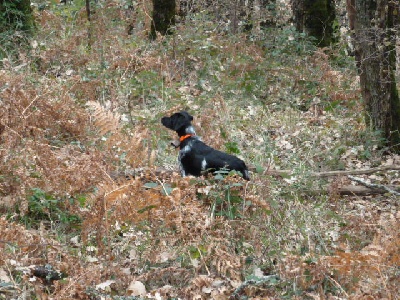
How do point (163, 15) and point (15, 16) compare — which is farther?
point (163, 15)

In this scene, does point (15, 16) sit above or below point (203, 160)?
above

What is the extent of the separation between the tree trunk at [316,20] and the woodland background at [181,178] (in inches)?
71.2

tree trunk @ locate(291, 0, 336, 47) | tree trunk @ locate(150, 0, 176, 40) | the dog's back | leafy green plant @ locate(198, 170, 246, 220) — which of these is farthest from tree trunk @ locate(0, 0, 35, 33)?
leafy green plant @ locate(198, 170, 246, 220)

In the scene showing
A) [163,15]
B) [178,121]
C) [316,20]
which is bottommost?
[178,121]

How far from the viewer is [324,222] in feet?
23.4

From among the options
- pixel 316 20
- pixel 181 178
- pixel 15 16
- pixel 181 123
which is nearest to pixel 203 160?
pixel 181 123

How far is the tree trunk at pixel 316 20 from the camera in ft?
53.9

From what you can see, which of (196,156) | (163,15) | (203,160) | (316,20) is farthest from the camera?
(316,20)

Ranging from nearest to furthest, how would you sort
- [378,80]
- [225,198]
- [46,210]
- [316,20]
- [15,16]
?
[225,198]
[46,210]
[378,80]
[15,16]
[316,20]

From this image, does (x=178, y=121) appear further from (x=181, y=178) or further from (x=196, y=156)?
(x=181, y=178)

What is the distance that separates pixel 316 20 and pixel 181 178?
11.3 metres

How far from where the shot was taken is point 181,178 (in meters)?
6.30

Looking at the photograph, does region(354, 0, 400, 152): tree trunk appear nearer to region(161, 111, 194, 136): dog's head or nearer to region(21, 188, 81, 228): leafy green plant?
region(161, 111, 194, 136): dog's head

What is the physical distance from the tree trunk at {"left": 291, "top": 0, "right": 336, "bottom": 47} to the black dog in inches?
356
